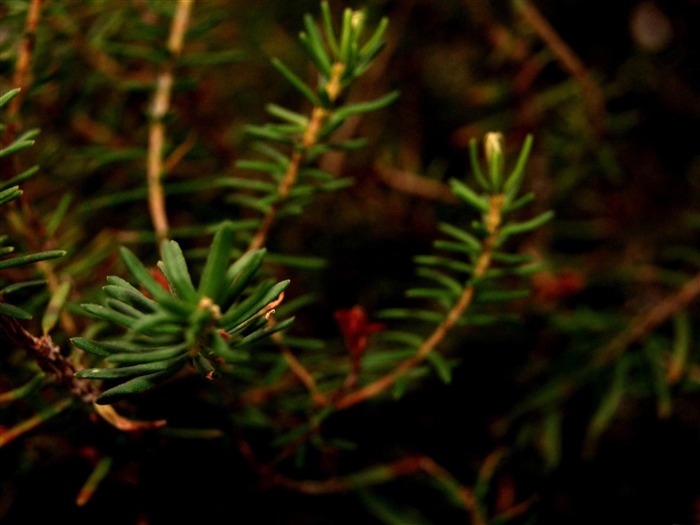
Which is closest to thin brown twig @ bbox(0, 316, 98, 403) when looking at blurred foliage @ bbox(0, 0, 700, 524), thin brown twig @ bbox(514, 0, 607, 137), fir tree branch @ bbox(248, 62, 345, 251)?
blurred foliage @ bbox(0, 0, 700, 524)

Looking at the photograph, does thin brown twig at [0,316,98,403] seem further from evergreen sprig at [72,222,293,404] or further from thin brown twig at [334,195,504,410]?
thin brown twig at [334,195,504,410]

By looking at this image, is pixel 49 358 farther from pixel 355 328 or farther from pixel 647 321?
pixel 647 321

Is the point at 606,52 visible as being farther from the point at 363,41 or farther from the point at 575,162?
the point at 363,41

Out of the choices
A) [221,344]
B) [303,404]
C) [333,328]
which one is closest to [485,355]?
[333,328]

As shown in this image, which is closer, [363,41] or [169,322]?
[169,322]

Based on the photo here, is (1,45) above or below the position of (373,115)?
above

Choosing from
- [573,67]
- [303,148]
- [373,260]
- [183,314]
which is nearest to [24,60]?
[303,148]
